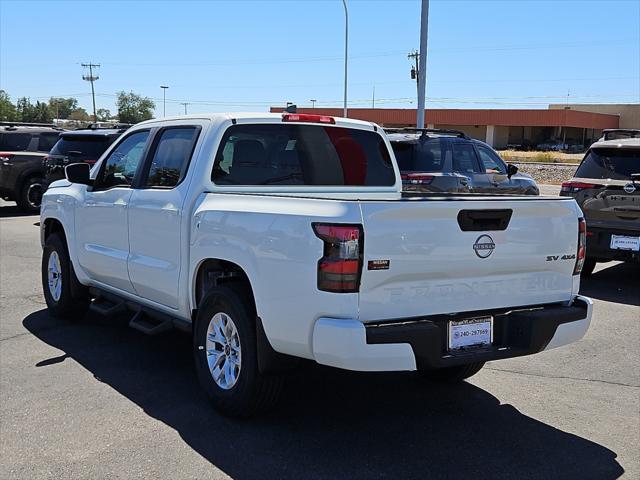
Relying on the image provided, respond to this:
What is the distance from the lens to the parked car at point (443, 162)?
10.4m

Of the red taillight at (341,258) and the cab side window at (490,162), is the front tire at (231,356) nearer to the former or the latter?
the red taillight at (341,258)

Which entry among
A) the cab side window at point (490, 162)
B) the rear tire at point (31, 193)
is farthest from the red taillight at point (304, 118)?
the rear tire at point (31, 193)

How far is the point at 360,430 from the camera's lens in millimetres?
4477

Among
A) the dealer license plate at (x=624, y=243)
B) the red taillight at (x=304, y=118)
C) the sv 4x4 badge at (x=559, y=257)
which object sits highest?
the red taillight at (x=304, y=118)

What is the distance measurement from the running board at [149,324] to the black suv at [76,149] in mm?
10613

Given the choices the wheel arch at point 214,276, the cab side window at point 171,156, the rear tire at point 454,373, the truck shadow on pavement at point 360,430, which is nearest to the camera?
the truck shadow on pavement at point 360,430

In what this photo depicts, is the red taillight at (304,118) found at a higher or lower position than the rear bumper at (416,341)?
higher

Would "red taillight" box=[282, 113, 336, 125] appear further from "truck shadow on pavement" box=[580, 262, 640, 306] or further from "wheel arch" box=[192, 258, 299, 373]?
"truck shadow on pavement" box=[580, 262, 640, 306]

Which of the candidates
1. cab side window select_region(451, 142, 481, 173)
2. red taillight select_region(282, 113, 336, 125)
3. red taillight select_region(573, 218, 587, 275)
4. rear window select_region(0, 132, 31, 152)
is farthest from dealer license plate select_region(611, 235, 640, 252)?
rear window select_region(0, 132, 31, 152)

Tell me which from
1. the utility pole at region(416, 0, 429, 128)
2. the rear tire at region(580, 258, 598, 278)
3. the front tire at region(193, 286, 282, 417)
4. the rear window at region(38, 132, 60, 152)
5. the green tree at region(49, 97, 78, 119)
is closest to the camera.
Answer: the front tire at region(193, 286, 282, 417)

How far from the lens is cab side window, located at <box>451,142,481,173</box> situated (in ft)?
36.2

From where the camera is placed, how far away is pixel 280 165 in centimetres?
538

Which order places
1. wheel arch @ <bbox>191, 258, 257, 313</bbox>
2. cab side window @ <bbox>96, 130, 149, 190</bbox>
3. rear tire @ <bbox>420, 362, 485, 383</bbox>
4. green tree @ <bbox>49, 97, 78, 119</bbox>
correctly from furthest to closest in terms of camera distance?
1. green tree @ <bbox>49, 97, 78, 119</bbox>
2. cab side window @ <bbox>96, 130, 149, 190</bbox>
3. rear tire @ <bbox>420, 362, 485, 383</bbox>
4. wheel arch @ <bbox>191, 258, 257, 313</bbox>

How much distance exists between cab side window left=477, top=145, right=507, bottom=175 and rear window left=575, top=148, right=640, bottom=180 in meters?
2.25
